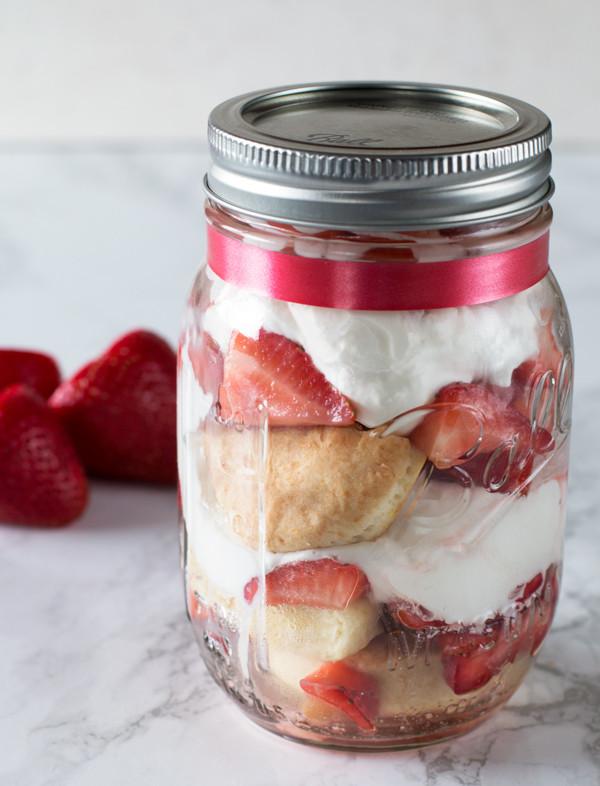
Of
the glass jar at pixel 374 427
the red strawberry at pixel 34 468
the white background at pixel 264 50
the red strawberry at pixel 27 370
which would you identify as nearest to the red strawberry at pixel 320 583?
the glass jar at pixel 374 427

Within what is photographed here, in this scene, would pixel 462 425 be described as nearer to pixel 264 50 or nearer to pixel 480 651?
pixel 480 651

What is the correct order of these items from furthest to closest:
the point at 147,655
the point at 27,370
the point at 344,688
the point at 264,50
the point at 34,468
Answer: the point at 264,50
the point at 27,370
the point at 34,468
the point at 147,655
the point at 344,688

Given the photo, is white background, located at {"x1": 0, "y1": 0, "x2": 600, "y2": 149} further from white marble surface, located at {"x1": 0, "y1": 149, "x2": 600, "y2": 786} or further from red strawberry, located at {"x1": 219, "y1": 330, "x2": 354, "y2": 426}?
red strawberry, located at {"x1": 219, "y1": 330, "x2": 354, "y2": 426}

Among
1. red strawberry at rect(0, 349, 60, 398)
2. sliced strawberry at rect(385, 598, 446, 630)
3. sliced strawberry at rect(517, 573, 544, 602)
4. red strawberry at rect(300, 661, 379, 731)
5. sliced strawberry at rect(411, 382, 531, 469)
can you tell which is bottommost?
red strawberry at rect(0, 349, 60, 398)

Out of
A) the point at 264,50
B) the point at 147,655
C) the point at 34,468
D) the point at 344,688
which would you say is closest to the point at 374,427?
the point at 344,688

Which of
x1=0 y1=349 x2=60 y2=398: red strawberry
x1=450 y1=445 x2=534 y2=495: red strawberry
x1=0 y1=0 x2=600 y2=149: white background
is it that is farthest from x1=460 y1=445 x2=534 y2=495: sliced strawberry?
x1=0 y1=0 x2=600 y2=149: white background

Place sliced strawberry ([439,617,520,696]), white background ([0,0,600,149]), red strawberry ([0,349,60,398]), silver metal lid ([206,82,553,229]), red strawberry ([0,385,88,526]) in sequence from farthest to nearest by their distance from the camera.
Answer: white background ([0,0,600,149]), red strawberry ([0,349,60,398]), red strawberry ([0,385,88,526]), sliced strawberry ([439,617,520,696]), silver metal lid ([206,82,553,229])

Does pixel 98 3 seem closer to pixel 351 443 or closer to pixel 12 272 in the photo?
pixel 12 272
